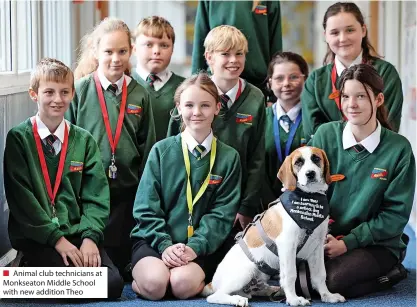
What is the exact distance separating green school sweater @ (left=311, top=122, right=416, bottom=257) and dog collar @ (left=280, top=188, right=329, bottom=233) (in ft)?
0.88

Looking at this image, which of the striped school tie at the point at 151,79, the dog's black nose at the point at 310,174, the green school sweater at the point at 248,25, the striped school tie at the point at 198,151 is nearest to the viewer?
the dog's black nose at the point at 310,174

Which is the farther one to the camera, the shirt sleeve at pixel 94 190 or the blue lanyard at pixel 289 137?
the blue lanyard at pixel 289 137

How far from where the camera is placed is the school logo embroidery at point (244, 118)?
3742mm

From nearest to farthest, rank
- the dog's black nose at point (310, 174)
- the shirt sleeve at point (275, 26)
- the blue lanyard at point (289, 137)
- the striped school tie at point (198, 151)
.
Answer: the dog's black nose at point (310, 174), the striped school tie at point (198, 151), the blue lanyard at point (289, 137), the shirt sleeve at point (275, 26)

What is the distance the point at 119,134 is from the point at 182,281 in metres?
0.82

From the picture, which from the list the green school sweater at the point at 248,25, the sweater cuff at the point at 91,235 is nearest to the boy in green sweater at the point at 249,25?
the green school sweater at the point at 248,25

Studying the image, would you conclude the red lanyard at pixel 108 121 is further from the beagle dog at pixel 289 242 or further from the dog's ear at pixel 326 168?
the dog's ear at pixel 326 168

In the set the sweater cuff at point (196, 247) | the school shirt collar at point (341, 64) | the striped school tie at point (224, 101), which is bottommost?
the sweater cuff at point (196, 247)

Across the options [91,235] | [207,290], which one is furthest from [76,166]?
[207,290]

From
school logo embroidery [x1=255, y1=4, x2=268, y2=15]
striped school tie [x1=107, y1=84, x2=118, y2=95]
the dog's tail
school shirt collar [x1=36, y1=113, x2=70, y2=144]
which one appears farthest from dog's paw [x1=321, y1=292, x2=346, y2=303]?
school logo embroidery [x1=255, y1=4, x2=268, y2=15]

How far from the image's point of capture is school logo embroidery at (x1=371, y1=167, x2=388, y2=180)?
3406mm

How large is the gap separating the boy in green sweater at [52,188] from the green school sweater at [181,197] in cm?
20

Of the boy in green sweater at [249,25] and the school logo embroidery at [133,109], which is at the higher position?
the boy in green sweater at [249,25]

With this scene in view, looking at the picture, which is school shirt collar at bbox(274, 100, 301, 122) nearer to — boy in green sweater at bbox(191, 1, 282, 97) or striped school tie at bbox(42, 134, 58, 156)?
boy in green sweater at bbox(191, 1, 282, 97)
